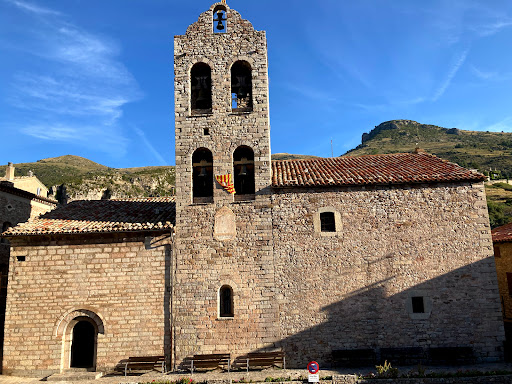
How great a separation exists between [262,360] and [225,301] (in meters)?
2.37

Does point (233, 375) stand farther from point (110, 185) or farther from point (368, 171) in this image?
point (110, 185)

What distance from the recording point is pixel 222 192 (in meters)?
13.6

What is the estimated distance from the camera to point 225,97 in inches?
559

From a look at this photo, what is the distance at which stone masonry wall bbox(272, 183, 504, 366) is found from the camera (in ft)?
40.6

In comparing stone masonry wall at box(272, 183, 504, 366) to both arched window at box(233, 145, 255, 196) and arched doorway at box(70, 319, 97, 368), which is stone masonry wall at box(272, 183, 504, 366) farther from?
arched doorway at box(70, 319, 97, 368)

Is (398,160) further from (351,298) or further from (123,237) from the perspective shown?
(123,237)

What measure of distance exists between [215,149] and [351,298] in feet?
24.8

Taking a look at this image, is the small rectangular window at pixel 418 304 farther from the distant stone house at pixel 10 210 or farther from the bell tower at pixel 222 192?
the distant stone house at pixel 10 210

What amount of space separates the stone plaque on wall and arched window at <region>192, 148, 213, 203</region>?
955mm

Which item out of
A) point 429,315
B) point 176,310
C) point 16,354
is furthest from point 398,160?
point 16,354

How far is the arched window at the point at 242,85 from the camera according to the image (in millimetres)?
14641

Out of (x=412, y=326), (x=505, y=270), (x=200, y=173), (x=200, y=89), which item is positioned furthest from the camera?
(x=505, y=270)

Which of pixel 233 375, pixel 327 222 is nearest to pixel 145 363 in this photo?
pixel 233 375

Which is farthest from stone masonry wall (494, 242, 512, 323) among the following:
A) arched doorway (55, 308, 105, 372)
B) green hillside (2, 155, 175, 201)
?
green hillside (2, 155, 175, 201)
